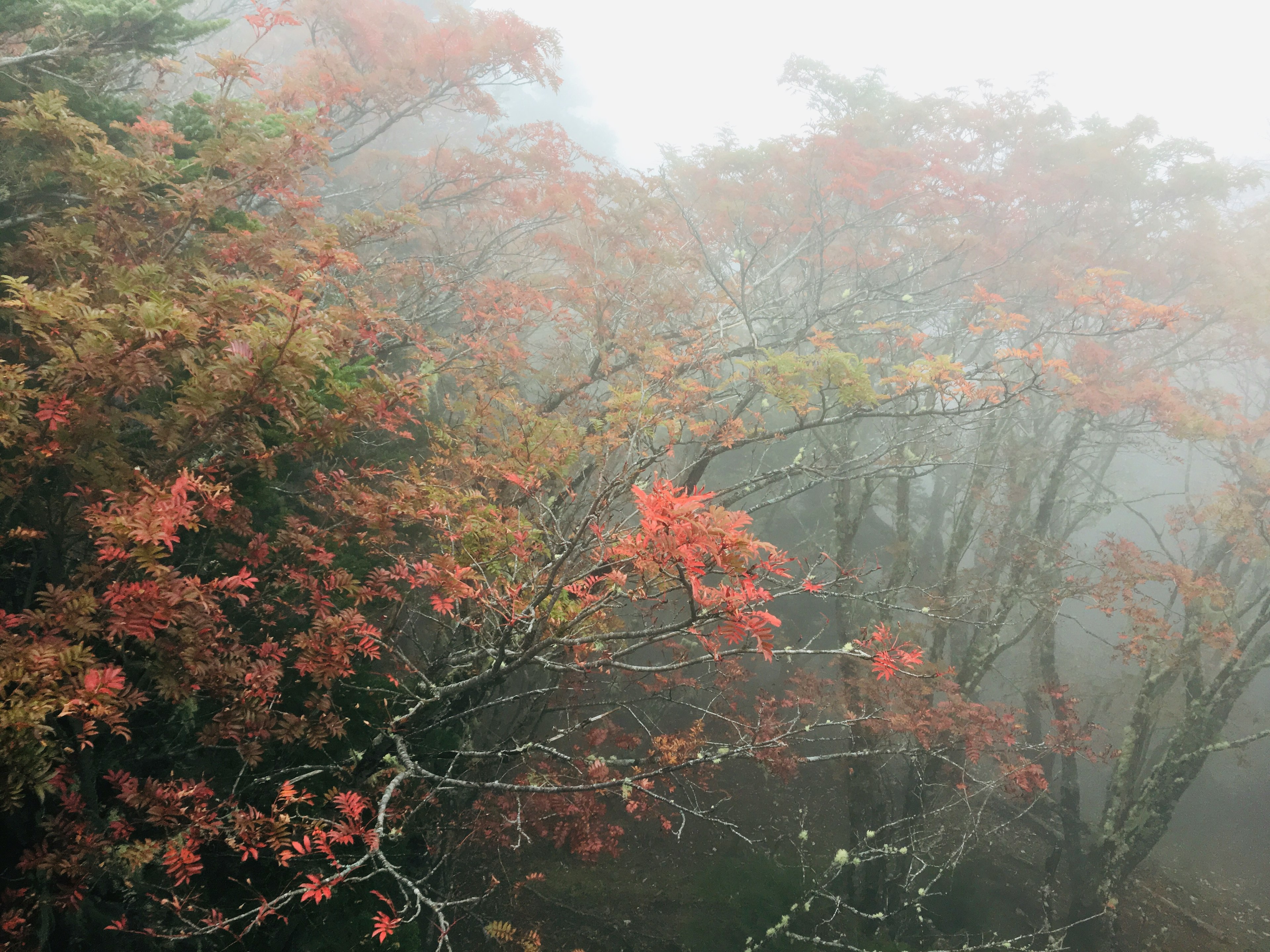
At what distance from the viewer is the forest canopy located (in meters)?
3.19

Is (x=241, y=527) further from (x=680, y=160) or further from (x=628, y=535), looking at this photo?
(x=680, y=160)

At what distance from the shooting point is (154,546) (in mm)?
2715

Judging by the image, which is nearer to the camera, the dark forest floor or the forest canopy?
the forest canopy

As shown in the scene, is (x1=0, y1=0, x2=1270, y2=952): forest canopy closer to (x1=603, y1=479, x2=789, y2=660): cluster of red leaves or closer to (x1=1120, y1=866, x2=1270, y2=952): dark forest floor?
(x1=603, y1=479, x2=789, y2=660): cluster of red leaves

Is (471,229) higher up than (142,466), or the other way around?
(471,229)

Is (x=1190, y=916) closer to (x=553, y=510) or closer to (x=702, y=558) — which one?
(x=702, y=558)

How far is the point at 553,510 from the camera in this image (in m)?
5.23

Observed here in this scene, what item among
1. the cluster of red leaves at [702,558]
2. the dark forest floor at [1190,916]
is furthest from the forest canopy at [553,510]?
the dark forest floor at [1190,916]

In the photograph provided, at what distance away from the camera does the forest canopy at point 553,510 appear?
319 cm

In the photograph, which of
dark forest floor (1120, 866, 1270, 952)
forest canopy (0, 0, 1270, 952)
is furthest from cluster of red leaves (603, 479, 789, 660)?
dark forest floor (1120, 866, 1270, 952)

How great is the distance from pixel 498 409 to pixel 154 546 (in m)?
5.86

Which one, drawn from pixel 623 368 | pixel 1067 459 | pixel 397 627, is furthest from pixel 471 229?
pixel 1067 459

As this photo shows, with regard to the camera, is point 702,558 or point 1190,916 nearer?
point 702,558

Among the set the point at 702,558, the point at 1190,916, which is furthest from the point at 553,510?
the point at 1190,916
